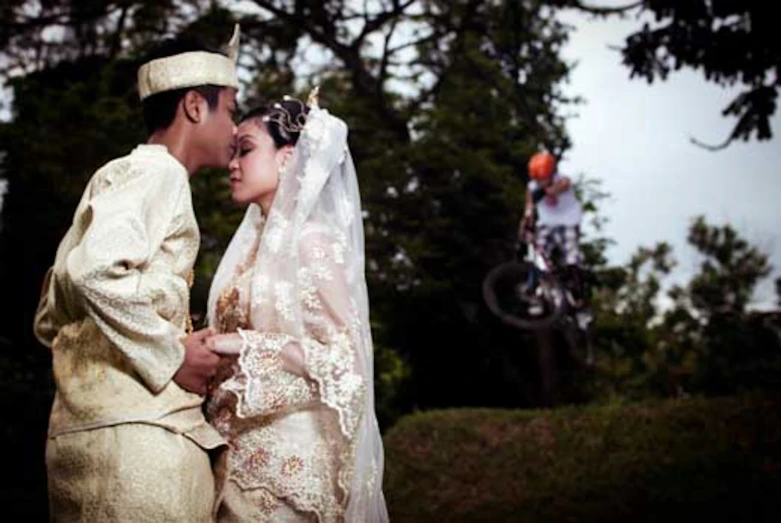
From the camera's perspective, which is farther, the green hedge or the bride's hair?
the green hedge

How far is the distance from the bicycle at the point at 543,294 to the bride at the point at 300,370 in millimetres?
7940

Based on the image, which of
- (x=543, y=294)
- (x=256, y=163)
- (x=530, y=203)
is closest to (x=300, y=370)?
(x=256, y=163)

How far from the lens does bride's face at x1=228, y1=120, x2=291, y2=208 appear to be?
264 centimetres

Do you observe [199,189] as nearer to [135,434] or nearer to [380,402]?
[380,402]

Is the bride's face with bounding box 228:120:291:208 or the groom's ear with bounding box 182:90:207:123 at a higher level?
the groom's ear with bounding box 182:90:207:123

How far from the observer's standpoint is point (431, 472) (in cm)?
825

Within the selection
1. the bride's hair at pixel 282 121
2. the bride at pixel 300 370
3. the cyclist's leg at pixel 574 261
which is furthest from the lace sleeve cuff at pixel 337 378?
the cyclist's leg at pixel 574 261

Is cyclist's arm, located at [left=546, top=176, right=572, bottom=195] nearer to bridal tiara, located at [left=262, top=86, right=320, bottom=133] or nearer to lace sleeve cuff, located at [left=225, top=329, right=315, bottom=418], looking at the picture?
bridal tiara, located at [left=262, top=86, right=320, bottom=133]

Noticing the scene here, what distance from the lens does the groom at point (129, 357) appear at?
1.95 m

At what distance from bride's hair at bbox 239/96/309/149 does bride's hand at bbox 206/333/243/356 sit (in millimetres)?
651

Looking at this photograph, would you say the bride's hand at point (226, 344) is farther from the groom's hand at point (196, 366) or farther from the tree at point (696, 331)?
the tree at point (696, 331)

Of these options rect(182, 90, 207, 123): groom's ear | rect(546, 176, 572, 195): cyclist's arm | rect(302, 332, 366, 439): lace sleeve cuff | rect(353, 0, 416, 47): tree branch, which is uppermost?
rect(353, 0, 416, 47): tree branch

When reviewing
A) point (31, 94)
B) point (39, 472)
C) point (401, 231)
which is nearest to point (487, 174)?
point (401, 231)

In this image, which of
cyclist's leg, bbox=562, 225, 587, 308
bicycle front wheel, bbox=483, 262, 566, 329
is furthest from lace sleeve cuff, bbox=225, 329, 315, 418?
bicycle front wheel, bbox=483, 262, 566, 329
